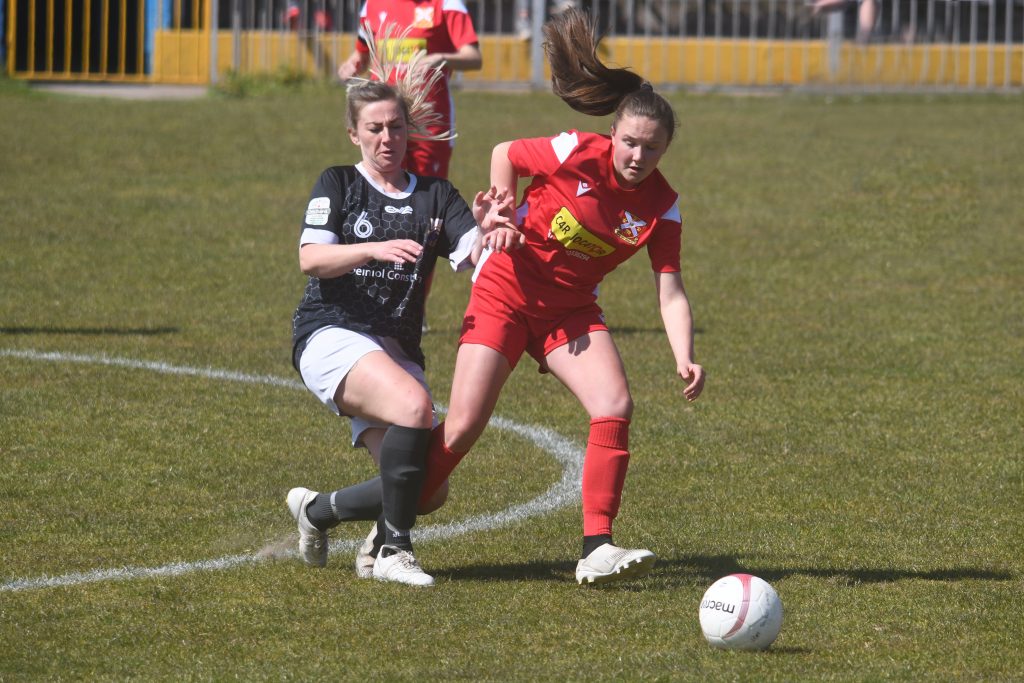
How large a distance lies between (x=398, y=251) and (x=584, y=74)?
1059mm

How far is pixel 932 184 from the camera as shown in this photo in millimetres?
15461

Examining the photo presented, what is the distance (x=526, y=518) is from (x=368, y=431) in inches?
37.6

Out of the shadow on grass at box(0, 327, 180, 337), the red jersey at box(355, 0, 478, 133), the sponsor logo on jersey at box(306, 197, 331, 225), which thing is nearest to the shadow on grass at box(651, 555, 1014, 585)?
the sponsor logo on jersey at box(306, 197, 331, 225)

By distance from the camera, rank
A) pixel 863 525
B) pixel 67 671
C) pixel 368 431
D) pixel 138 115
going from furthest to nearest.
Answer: pixel 138 115 → pixel 863 525 → pixel 368 431 → pixel 67 671

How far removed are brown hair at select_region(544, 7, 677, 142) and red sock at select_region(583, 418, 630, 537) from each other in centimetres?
105

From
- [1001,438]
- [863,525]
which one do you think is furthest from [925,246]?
[863,525]

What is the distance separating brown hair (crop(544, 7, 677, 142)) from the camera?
5652mm

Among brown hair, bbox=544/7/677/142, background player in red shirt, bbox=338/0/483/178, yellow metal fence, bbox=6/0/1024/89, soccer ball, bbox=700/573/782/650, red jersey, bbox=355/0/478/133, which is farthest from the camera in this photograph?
yellow metal fence, bbox=6/0/1024/89

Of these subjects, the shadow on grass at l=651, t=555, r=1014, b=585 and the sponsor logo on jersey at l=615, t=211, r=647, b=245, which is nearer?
the shadow on grass at l=651, t=555, r=1014, b=585

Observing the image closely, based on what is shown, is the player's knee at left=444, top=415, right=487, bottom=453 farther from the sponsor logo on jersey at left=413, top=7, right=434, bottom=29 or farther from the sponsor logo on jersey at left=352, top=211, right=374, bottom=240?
the sponsor logo on jersey at left=413, top=7, right=434, bottom=29

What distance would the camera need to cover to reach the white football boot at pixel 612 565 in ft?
17.5

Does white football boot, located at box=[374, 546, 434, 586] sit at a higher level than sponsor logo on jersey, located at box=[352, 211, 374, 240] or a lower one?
lower

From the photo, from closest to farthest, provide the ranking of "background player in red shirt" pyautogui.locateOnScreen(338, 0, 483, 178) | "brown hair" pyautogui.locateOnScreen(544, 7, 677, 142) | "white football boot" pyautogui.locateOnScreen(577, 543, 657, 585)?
"white football boot" pyautogui.locateOnScreen(577, 543, 657, 585) → "brown hair" pyautogui.locateOnScreen(544, 7, 677, 142) → "background player in red shirt" pyautogui.locateOnScreen(338, 0, 483, 178)

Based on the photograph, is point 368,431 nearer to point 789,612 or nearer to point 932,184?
point 789,612
